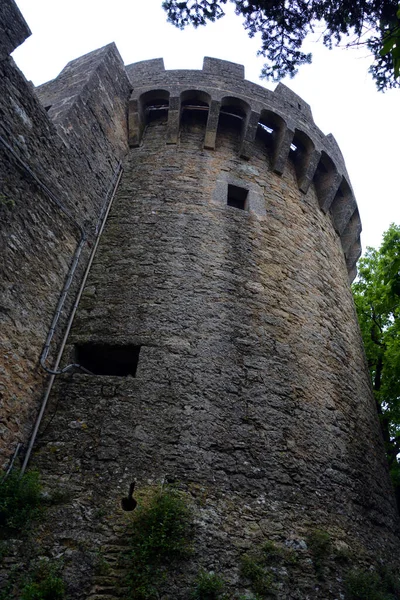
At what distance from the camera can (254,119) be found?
27.7ft

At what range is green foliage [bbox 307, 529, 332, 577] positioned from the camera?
4.14m

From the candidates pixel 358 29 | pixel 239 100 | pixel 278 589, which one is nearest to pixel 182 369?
pixel 278 589

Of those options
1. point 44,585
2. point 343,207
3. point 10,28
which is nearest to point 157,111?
point 10,28

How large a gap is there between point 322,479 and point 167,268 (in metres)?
3.04

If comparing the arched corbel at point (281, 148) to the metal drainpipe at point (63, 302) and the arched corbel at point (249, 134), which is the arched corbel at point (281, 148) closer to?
the arched corbel at point (249, 134)

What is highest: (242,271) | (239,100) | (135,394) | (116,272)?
(239,100)

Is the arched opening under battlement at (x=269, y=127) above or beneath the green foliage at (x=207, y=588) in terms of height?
above

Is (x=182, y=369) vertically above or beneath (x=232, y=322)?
beneath

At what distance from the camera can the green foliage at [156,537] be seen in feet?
11.9

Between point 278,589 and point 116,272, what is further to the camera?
point 116,272

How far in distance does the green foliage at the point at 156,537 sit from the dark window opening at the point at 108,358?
1.59 metres

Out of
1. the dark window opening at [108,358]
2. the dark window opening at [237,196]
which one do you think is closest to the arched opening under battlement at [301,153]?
the dark window opening at [237,196]

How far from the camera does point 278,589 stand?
12.6 ft

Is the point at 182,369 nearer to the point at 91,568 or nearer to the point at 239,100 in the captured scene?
the point at 91,568
